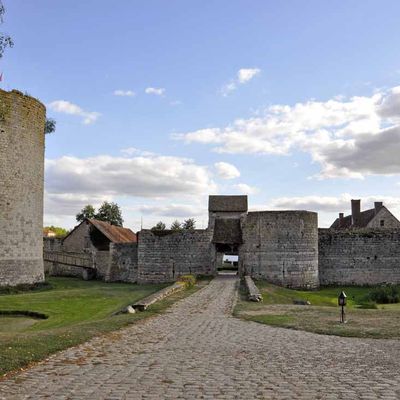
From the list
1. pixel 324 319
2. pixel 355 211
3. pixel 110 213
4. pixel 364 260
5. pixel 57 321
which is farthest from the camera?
pixel 110 213

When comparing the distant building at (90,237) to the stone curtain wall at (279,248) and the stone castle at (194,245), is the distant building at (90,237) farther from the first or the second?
the stone curtain wall at (279,248)

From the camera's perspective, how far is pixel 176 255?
1430 inches

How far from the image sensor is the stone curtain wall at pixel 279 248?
3516 cm

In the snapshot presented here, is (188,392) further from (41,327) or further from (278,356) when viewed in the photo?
(41,327)

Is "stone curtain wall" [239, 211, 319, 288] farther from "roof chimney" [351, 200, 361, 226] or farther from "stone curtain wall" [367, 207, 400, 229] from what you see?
"roof chimney" [351, 200, 361, 226]

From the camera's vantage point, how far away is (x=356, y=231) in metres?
38.9

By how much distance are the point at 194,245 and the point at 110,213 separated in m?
49.1

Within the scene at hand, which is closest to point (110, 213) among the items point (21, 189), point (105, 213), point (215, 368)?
point (105, 213)

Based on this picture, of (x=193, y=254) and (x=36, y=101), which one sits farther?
(x=193, y=254)

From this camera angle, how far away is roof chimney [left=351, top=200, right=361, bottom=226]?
200 ft

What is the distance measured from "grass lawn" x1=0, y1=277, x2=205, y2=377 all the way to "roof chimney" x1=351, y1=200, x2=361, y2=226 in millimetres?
37491

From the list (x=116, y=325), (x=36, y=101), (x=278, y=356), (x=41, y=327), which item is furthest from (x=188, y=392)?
(x=36, y=101)

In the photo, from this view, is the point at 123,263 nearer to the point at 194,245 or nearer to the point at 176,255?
the point at 176,255

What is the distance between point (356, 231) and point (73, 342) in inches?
1227
